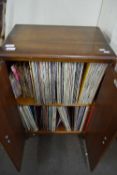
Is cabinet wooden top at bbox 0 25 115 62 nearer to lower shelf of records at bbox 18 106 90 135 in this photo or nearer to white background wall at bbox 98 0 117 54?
white background wall at bbox 98 0 117 54

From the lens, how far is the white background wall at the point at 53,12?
1169 millimetres

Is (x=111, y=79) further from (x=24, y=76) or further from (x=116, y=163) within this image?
(x=116, y=163)

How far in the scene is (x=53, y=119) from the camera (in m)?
1.26

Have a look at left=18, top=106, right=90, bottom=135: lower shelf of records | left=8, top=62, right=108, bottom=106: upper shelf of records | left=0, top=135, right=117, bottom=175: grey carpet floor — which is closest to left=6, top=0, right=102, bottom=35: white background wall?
left=8, top=62, right=108, bottom=106: upper shelf of records

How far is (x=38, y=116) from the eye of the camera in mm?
1293

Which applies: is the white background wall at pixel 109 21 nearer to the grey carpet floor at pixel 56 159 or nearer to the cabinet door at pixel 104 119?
the cabinet door at pixel 104 119

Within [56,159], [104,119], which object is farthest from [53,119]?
[104,119]

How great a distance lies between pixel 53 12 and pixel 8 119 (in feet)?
2.57

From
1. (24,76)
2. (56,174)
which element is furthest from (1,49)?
(56,174)

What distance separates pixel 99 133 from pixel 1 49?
29.0 inches

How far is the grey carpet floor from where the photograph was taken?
1.21 metres

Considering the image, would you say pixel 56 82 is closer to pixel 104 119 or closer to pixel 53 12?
pixel 104 119

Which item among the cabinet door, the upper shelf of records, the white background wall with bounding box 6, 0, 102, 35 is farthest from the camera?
the white background wall with bounding box 6, 0, 102, 35

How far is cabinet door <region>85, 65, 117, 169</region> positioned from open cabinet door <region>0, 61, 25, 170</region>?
0.50m
